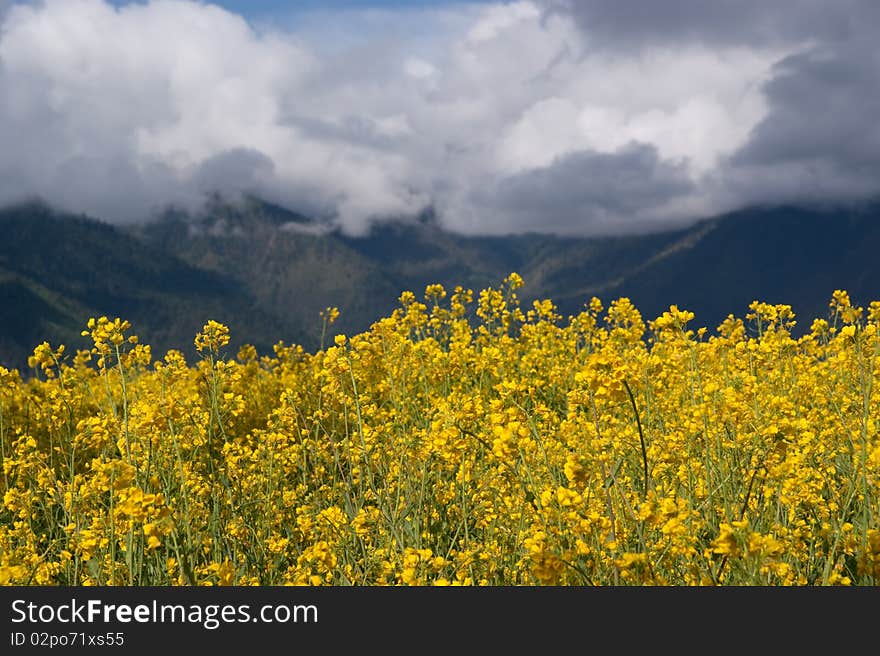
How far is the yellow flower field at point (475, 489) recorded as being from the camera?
3396 millimetres

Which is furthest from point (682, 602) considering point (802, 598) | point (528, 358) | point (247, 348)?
point (247, 348)

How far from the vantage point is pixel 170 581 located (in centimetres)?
385

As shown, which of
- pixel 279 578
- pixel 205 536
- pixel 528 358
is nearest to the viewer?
pixel 279 578

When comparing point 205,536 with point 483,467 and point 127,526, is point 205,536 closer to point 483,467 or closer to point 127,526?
point 127,526

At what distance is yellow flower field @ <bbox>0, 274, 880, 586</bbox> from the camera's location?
134 inches

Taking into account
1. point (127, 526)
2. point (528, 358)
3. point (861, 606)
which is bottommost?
point (861, 606)

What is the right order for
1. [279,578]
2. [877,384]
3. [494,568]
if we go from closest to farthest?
[494,568]
[279,578]
[877,384]

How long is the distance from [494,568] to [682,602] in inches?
44.8

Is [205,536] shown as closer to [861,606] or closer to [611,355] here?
[611,355]

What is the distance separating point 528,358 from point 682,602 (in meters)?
7.30

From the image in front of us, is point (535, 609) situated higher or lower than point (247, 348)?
lower

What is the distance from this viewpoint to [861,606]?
2861 millimetres

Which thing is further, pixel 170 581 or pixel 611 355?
pixel 170 581

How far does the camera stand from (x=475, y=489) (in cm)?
516
